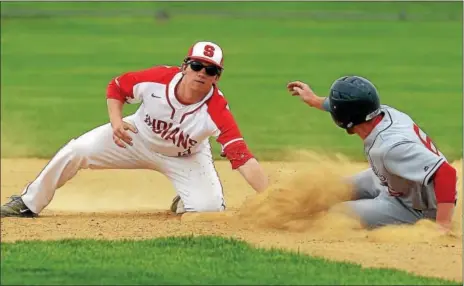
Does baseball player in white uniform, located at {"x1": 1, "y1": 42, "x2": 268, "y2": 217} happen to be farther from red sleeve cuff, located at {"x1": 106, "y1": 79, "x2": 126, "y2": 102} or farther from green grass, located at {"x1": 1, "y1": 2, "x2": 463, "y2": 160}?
green grass, located at {"x1": 1, "y1": 2, "x2": 463, "y2": 160}

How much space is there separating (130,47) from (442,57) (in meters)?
7.57

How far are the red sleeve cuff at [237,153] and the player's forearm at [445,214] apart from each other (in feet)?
5.06

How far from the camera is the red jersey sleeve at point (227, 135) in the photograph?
Answer: 820cm

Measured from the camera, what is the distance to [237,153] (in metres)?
8.20

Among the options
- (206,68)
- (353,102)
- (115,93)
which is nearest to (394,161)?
(353,102)

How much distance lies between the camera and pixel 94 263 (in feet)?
20.6

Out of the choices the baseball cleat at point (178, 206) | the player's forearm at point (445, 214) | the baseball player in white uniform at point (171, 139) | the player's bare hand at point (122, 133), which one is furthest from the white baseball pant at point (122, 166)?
the player's forearm at point (445, 214)

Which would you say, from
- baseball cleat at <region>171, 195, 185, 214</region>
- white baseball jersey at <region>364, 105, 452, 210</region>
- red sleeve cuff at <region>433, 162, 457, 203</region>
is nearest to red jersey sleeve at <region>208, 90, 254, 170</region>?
baseball cleat at <region>171, 195, 185, 214</region>

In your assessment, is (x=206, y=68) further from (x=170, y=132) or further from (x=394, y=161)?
(x=394, y=161)

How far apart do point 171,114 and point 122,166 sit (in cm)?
79

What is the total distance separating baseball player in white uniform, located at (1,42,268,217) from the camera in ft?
27.2

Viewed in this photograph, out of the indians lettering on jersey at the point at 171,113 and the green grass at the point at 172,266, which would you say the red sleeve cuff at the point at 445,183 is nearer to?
the green grass at the point at 172,266

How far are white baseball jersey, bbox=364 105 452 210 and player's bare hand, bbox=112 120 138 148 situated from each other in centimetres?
180

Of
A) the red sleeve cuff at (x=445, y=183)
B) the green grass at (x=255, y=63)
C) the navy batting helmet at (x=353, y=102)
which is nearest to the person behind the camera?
the red sleeve cuff at (x=445, y=183)
